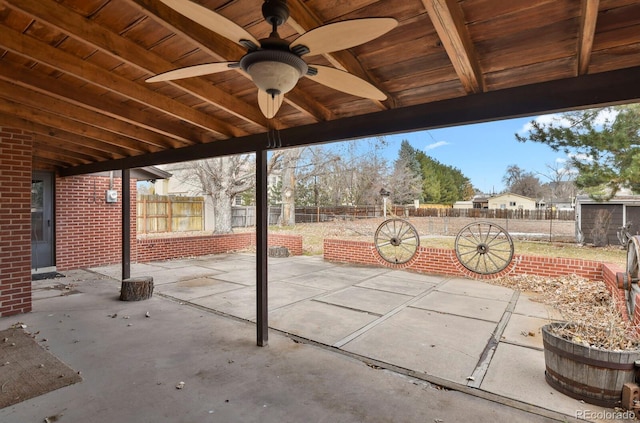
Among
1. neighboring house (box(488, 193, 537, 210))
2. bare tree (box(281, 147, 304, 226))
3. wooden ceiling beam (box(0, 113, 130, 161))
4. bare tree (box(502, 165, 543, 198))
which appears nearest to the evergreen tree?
bare tree (box(281, 147, 304, 226))

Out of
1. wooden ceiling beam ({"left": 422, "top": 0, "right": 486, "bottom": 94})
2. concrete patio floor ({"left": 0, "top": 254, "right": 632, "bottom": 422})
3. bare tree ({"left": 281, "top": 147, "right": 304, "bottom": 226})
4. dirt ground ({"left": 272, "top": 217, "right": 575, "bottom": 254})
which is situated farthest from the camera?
bare tree ({"left": 281, "top": 147, "right": 304, "bottom": 226})

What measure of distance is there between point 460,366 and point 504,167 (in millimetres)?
33226

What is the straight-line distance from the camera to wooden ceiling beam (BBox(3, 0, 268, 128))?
1798 millimetres

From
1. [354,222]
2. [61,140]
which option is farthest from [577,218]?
[61,140]

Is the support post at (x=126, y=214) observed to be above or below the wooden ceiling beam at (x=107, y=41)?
below

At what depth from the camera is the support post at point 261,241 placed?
135 inches

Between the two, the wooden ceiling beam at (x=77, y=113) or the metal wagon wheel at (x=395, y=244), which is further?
the metal wagon wheel at (x=395, y=244)

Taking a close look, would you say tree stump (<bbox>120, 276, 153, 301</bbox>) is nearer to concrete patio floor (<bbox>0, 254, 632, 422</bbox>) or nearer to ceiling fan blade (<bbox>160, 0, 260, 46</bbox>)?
concrete patio floor (<bbox>0, 254, 632, 422</bbox>)

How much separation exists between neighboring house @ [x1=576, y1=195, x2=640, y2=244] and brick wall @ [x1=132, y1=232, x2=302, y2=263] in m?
9.73

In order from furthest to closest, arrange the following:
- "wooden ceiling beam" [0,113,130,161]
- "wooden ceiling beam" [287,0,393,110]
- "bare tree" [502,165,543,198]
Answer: "bare tree" [502,165,543,198]
"wooden ceiling beam" [0,113,130,161]
"wooden ceiling beam" [287,0,393,110]

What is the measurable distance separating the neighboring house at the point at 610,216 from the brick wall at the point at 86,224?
1388 centimetres

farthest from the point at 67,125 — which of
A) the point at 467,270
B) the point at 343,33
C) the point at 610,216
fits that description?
the point at 610,216

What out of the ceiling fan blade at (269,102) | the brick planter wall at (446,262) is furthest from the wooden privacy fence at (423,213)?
the ceiling fan blade at (269,102)

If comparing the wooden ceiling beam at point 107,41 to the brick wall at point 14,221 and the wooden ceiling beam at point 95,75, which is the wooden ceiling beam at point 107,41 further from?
the brick wall at point 14,221
